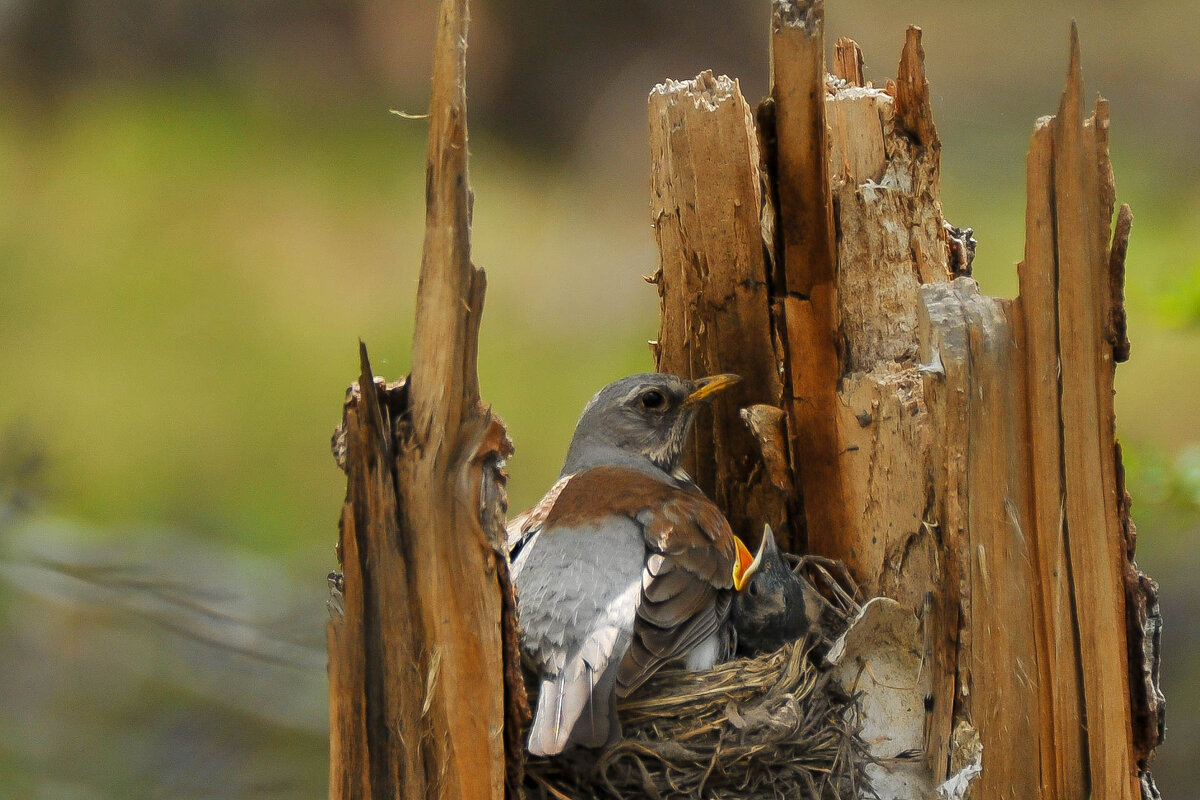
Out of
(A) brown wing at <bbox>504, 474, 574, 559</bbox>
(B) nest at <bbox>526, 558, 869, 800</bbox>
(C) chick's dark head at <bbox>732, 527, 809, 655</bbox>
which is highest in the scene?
(A) brown wing at <bbox>504, 474, 574, 559</bbox>

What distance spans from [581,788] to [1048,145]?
2.37m

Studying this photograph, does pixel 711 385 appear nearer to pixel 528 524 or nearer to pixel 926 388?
pixel 528 524

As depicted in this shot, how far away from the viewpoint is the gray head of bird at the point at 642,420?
4.50 m

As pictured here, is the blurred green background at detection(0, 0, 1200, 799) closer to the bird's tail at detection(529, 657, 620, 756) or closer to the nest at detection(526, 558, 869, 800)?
the nest at detection(526, 558, 869, 800)

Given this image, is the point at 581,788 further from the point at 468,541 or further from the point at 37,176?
the point at 37,176

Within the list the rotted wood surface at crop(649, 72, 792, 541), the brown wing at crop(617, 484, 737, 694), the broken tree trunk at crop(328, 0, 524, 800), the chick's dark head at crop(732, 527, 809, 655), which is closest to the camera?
the broken tree trunk at crop(328, 0, 524, 800)

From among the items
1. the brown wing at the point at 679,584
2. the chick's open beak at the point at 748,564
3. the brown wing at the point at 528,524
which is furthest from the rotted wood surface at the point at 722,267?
the brown wing at the point at 528,524

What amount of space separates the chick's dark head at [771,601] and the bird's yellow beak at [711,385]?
24.6 inches

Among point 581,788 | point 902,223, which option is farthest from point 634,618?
point 902,223

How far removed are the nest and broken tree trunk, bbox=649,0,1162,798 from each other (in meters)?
0.18

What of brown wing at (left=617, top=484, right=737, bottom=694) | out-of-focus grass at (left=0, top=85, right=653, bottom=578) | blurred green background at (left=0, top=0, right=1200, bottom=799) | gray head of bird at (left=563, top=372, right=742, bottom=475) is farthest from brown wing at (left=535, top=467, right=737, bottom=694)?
blurred green background at (left=0, top=0, right=1200, bottom=799)

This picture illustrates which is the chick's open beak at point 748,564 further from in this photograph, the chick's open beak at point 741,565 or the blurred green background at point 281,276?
the blurred green background at point 281,276

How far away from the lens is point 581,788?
11.5 ft

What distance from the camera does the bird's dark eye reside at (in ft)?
15.0
